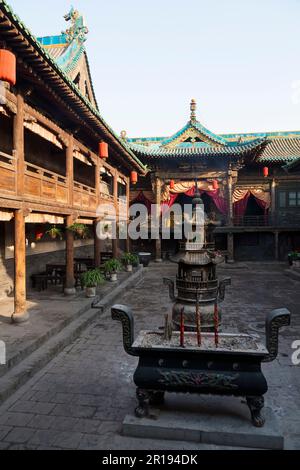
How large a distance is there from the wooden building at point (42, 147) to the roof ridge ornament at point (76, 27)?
0.05 m

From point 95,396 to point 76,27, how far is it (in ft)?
54.6

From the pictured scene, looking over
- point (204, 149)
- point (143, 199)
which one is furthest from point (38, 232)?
point (204, 149)

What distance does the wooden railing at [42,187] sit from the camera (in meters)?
7.63

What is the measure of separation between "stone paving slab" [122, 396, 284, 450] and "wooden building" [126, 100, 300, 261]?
17770mm

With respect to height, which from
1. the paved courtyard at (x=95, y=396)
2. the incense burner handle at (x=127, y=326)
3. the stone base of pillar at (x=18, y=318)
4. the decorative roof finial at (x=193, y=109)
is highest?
the decorative roof finial at (x=193, y=109)

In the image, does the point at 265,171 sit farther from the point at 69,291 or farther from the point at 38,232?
the point at 69,291

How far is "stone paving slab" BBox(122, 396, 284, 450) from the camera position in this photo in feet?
11.2

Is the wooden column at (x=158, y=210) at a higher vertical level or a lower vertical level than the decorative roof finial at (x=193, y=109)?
lower

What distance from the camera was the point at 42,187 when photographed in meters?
8.29

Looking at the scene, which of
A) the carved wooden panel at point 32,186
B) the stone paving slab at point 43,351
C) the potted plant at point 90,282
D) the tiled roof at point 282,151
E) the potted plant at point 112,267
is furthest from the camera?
the tiled roof at point 282,151

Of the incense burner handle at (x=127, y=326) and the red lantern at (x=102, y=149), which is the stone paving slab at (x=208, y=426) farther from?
the red lantern at (x=102, y=149)

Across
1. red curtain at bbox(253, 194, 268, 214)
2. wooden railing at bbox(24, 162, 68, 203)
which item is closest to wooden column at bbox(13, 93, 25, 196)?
wooden railing at bbox(24, 162, 68, 203)

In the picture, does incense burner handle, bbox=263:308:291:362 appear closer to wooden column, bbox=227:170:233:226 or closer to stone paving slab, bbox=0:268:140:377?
stone paving slab, bbox=0:268:140:377

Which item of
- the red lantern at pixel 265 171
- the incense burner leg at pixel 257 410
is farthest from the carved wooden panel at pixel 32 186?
the red lantern at pixel 265 171
